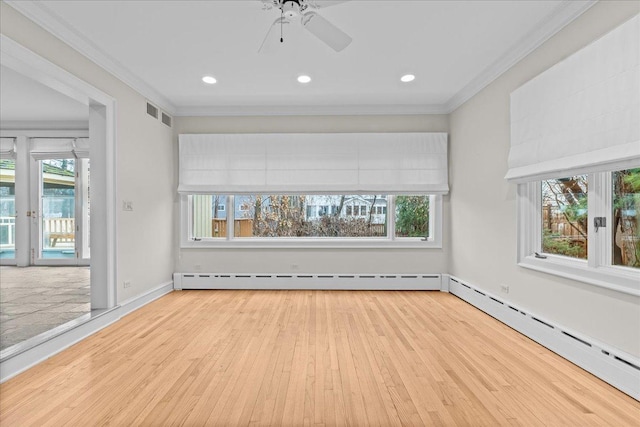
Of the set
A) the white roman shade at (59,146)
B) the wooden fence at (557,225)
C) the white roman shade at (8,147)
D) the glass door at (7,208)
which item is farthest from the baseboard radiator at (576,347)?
the white roman shade at (8,147)

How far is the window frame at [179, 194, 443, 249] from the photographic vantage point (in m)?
4.89

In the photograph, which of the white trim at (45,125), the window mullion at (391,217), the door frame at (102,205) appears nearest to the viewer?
the door frame at (102,205)

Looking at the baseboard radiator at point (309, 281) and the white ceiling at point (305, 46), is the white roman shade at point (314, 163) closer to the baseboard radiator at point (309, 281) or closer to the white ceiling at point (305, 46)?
the white ceiling at point (305, 46)

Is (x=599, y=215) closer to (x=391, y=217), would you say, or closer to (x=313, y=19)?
(x=313, y=19)

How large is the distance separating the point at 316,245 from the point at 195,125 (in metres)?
2.70

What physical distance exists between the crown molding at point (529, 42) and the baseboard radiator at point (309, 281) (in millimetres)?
2719

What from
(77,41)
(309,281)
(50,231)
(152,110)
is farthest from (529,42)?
(50,231)

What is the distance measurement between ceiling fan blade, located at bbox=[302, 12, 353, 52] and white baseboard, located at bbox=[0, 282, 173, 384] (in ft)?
10.6

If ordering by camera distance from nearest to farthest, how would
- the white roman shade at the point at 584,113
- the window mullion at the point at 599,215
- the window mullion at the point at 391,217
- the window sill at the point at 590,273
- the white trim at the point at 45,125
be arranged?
the white roman shade at the point at 584,113 → the window sill at the point at 590,273 → the window mullion at the point at 599,215 → the window mullion at the point at 391,217 → the white trim at the point at 45,125

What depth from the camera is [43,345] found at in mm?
2547

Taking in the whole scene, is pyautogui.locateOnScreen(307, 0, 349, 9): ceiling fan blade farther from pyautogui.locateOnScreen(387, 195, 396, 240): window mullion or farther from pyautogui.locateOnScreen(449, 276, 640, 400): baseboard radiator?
pyautogui.locateOnScreen(387, 195, 396, 240): window mullion

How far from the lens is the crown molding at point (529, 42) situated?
8.10 ft

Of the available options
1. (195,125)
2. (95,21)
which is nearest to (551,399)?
(95,21)

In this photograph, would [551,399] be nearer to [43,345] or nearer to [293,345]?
[293,345]
